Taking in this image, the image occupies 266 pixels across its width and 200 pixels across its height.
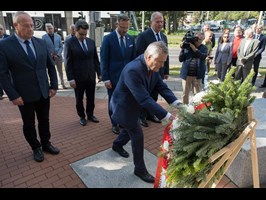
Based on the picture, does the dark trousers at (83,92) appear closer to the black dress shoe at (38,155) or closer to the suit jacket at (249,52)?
the black dress shoe at (38,155)

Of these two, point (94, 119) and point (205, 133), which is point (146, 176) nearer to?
point (205, 133)

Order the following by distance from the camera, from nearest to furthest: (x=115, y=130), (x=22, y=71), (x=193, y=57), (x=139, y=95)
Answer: (x=139, y=95), (x=22, y=71), (x=115, y=130), (x=193, y=57)

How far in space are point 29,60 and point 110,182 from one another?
71.9 inches

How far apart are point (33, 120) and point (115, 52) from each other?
1666 mm

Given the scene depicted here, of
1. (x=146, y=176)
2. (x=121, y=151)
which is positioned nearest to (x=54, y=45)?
(x=121, y=151)

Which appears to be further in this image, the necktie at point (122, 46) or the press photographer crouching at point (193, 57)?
the press photographer crouching at point (193, 57)

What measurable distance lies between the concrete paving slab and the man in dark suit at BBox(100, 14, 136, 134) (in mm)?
1251

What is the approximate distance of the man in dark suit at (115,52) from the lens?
3.92m

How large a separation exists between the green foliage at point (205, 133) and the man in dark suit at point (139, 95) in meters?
0.36

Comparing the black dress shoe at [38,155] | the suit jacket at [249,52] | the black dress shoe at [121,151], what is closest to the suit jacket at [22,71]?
the black dress shoe at [38,155]

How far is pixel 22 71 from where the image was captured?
118 inches

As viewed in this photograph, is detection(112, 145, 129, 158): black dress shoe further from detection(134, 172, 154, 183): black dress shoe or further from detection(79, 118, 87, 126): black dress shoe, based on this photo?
detection(79, 118, 87, 126): black dress shoe
